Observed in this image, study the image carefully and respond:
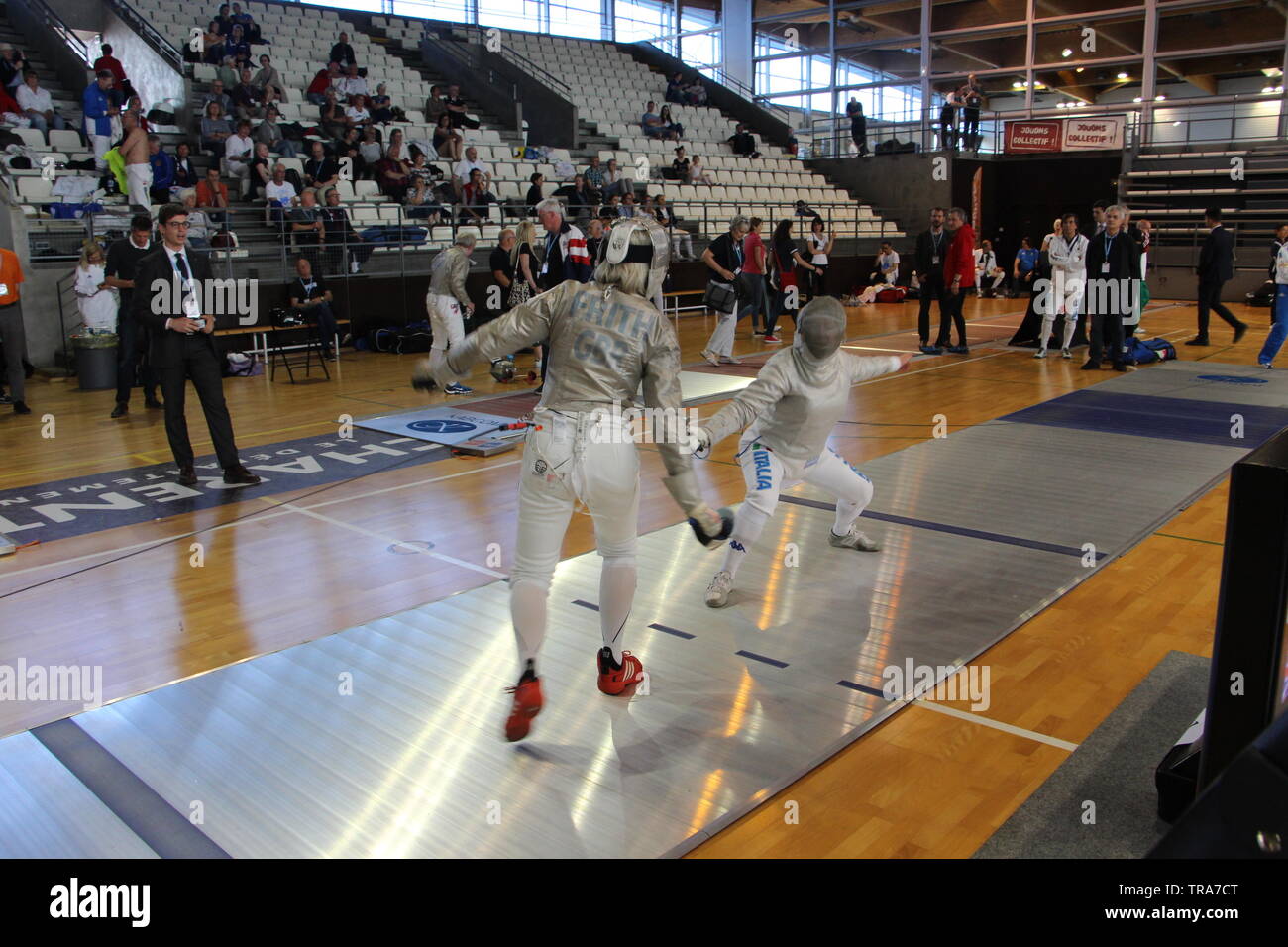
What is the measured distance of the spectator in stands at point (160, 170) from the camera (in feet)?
41.0

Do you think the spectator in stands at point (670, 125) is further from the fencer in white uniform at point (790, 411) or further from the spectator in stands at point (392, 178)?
Answer: the fencer in white uniform at point (790, 411)

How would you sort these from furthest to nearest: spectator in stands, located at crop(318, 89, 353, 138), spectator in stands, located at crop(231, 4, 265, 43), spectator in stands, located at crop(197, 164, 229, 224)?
1. spectator in stands, located at crop(231, 4, 265, 43)
2. spectator in stands, located at crop(318, 89, 353, 138)
3. spectator in stands, located at crop(197, 164, 229, 224)

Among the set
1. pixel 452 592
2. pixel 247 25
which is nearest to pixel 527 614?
pixel 452 592

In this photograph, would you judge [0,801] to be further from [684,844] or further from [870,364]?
[870,364]

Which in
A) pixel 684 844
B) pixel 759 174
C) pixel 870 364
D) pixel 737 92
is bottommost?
pixel 684 844

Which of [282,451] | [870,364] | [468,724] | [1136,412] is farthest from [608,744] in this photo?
[1136,412]

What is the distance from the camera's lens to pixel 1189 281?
20.8 metres

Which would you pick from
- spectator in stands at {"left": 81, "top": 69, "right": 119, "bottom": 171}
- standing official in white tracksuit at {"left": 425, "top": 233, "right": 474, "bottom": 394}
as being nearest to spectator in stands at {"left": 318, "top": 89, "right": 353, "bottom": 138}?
spectator in stands at {"left": 81, "top": 69, "right": 119, "bottom": 171}

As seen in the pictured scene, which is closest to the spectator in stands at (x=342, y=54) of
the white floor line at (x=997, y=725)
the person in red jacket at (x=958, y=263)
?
the person in red jacket at (x=958, y=263)

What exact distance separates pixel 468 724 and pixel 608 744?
511 mm

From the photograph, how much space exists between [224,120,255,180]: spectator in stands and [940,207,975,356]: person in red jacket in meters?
9.41

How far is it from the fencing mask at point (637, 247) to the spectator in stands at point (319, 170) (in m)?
12.0

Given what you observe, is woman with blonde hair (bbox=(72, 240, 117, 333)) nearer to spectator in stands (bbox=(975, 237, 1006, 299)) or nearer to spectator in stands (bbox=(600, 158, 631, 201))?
spectator in stands (bbox=(600, 158, 631, 201))

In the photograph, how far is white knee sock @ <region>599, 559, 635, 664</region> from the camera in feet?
11.1
